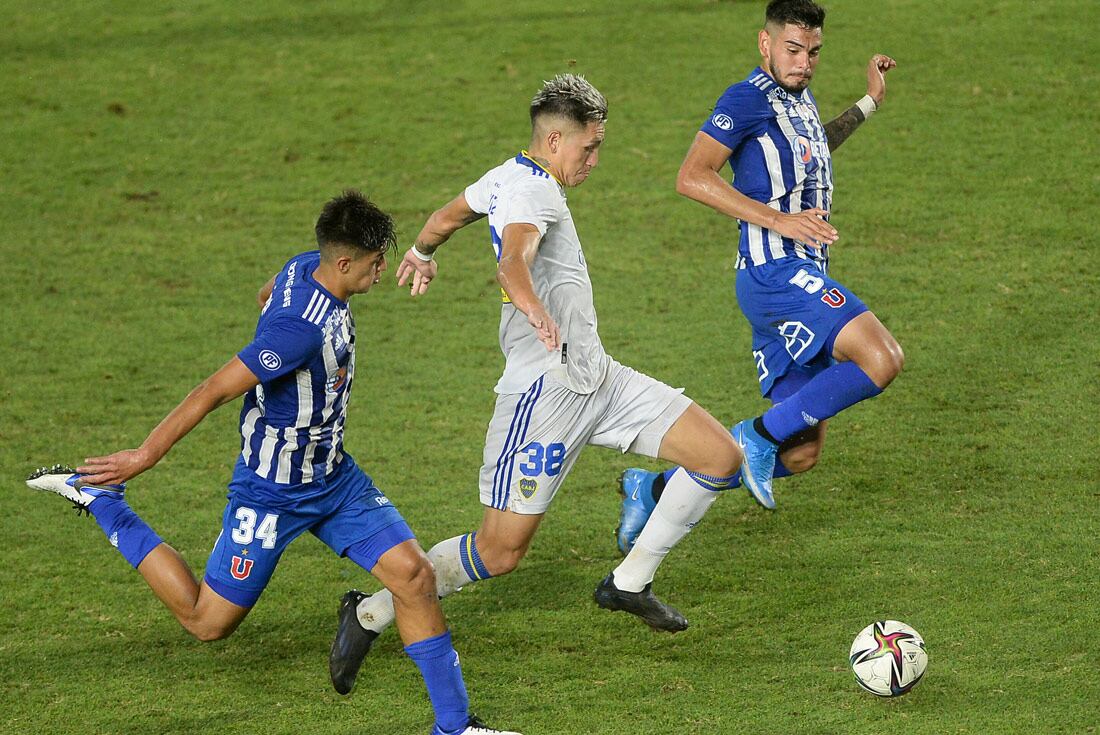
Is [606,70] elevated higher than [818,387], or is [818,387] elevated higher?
[606,70]

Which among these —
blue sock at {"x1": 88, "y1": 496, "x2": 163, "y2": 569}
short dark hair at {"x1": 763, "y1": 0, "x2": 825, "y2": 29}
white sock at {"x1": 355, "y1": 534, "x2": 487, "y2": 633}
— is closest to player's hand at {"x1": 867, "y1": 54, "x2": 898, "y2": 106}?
short dark hair at {"x1": 763, "y1": 0, "x2": 825, "y2": 29}

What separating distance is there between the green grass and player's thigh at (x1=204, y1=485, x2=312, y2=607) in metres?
0.45

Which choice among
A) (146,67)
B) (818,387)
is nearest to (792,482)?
(818,387)

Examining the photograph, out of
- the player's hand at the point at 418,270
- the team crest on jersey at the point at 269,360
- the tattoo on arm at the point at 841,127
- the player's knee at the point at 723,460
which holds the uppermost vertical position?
the tattoo on arm at the point at 841,127

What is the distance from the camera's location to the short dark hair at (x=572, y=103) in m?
4.64

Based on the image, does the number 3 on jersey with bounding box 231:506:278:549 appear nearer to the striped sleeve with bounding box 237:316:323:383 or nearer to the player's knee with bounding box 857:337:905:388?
the striped sleeve with bounding box 237:316:323:383

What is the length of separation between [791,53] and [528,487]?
2194mm

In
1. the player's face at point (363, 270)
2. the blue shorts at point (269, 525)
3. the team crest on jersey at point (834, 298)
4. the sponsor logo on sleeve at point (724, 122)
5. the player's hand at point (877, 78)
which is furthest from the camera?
the player's hand at point (877, 78)

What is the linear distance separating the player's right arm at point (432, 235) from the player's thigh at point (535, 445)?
70cm

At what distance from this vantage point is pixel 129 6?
1366 centimetres

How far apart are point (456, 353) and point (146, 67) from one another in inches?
237

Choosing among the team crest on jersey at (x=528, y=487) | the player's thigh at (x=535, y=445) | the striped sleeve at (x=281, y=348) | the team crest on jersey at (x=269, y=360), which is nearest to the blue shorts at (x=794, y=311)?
the player's thigh at (x=535, y=445)

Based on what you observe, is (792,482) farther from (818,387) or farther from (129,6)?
(129,6)

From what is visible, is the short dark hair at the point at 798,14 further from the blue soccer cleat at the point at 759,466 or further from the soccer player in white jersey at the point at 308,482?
the soccer player in white jersey at the point at 308,482
